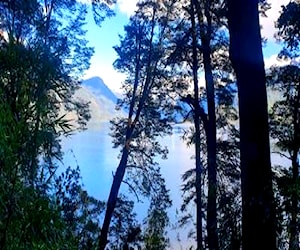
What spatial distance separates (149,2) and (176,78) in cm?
281

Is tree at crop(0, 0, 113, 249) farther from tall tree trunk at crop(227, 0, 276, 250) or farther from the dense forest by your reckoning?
tall tree trunk at crop(227, 0, 276, 250)

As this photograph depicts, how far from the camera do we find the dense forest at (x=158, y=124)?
2.51 meters

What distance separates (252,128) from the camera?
143 inches

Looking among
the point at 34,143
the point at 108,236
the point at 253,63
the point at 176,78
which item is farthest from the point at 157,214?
the point at 34,143

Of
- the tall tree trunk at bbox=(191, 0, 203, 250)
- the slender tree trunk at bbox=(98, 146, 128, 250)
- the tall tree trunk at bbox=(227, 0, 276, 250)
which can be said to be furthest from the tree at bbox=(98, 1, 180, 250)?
the tall tree trunk at bbox=(227, 0, 276, 250)

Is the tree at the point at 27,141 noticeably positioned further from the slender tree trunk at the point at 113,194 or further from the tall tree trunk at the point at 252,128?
the slender tree trunk at the point at 113,194

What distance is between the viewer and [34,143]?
8.48 ft

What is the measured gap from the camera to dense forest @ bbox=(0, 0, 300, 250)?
2.51 metres

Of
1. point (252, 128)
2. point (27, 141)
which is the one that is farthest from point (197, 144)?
point (27, 141)

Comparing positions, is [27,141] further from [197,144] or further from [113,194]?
[113,194]

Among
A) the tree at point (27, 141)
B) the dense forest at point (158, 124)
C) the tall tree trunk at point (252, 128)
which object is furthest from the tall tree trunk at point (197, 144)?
the tree at point (27, 141)

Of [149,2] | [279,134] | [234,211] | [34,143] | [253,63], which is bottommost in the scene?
[34,143]

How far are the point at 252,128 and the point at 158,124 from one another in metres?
11.0

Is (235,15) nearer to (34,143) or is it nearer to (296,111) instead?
(34,143)
